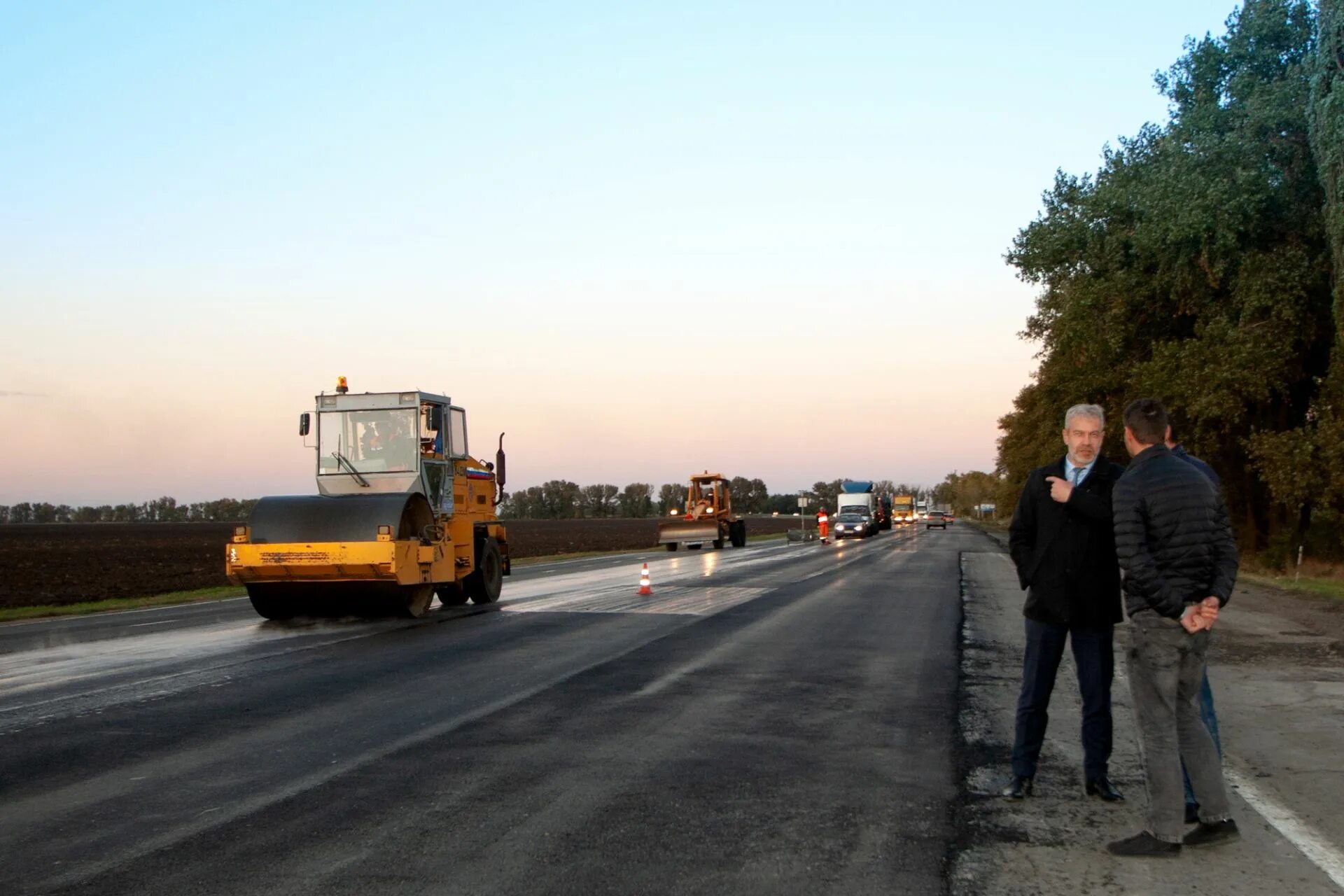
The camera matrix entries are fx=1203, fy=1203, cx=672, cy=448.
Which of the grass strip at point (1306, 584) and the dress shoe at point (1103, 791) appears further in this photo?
the grass strip at point (1306, 584)

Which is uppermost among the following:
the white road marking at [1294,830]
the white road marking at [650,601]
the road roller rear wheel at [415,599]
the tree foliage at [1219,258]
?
the tree foliage at [1219,258]

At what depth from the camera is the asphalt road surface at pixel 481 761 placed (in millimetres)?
5332

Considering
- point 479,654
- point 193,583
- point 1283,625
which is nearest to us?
point 479,654

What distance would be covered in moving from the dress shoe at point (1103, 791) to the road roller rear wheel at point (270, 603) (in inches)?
518

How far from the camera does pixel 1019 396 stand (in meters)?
78.9

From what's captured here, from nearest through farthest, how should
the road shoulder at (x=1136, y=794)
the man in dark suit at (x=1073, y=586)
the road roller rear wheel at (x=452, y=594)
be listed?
the road shoulder at (x=1136, y=794)
the man in dark suit at (x=1073, y=586)
the road roller rear wheel at (x=452, y=594)

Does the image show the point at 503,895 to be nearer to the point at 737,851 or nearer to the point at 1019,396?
the point at 737,851

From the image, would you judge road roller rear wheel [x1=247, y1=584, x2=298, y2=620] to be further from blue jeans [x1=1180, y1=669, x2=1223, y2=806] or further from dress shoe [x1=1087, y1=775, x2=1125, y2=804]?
blue jeans [x1=1180, y1=669, x2=1223, y2=806]

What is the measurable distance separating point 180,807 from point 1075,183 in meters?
30.7

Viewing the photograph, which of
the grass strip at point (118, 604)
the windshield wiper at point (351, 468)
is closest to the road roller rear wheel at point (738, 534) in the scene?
the grass strip at point (118, 604)

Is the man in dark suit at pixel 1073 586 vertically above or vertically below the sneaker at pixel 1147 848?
above

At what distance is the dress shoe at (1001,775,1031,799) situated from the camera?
21.4 feet

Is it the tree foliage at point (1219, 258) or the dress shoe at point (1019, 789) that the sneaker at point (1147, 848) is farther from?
the tree foliage at point (1219, 258)

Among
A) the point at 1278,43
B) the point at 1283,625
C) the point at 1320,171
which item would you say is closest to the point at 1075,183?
the point at 1278,43
